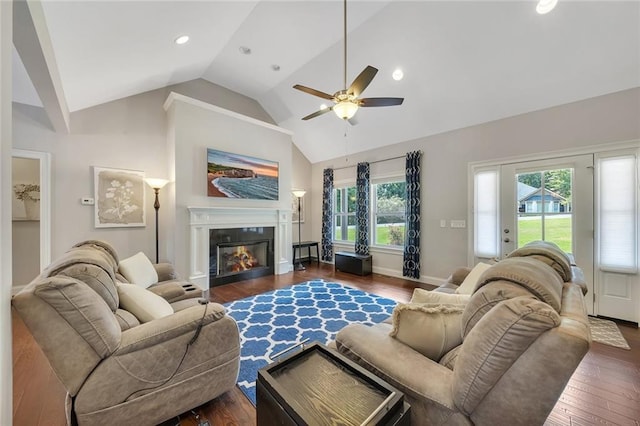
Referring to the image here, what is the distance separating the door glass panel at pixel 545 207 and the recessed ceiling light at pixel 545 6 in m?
1.91

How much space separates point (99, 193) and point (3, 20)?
3577 mm

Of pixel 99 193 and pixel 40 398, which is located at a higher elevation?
pixel 99 193

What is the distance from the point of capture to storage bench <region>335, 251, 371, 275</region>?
5.08m

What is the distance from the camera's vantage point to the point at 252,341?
2.50 m

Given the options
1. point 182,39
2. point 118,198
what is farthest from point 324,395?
point 118,198

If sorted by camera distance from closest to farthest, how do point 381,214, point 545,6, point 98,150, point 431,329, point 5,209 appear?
point 5,209 → point 431,329 → point 545,6 → point 98,150 → point 381,214

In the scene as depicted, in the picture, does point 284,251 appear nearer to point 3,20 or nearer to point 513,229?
point 513,229

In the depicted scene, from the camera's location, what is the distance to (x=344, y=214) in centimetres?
620

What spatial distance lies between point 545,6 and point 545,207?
7.69ft

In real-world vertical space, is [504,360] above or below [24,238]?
below

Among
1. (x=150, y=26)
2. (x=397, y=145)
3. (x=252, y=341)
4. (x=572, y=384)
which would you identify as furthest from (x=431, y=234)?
(x=150, y=26)

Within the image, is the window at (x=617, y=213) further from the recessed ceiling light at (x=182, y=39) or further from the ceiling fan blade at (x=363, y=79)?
the recessed ceiling light at (x=182, y=39)

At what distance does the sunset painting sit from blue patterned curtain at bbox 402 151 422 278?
8.62 feet

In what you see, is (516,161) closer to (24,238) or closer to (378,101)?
(378,101)
